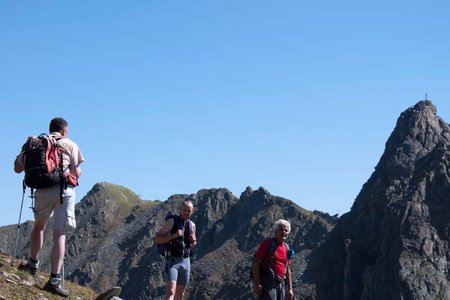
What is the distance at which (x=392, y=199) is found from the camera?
6757 inches

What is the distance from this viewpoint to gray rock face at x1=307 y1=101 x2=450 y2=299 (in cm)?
15075

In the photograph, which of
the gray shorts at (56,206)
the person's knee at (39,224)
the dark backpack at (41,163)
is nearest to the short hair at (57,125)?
the dark backpack at (41,163)

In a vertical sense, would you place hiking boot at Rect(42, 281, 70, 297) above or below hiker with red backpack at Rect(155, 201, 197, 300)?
below

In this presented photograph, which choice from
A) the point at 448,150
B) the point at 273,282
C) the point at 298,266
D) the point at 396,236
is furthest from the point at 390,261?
the point at 273,282

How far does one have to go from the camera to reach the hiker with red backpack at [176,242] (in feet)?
46.2

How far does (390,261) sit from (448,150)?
113 feet

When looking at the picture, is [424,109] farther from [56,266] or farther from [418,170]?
[56,266]

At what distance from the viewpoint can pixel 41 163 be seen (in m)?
12.9

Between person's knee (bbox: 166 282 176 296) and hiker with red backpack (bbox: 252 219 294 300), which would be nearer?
hiker with red backpack (bbox: 252 219 294 300)

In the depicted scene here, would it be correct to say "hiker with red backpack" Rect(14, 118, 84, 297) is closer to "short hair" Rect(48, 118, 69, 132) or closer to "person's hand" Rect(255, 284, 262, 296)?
"short hair" Rect(48, 118, 69, 132)

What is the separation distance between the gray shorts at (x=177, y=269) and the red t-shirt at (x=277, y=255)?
1831 mm

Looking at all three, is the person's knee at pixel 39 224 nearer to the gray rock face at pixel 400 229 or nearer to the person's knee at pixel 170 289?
the person's knee at pixel 170 289

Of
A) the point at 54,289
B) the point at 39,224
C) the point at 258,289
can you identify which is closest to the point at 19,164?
the point at 39,224

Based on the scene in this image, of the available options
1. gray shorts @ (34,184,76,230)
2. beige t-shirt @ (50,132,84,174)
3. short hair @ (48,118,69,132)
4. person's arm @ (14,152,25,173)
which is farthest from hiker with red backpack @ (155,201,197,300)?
person's arm @ (14,152,25,173)
